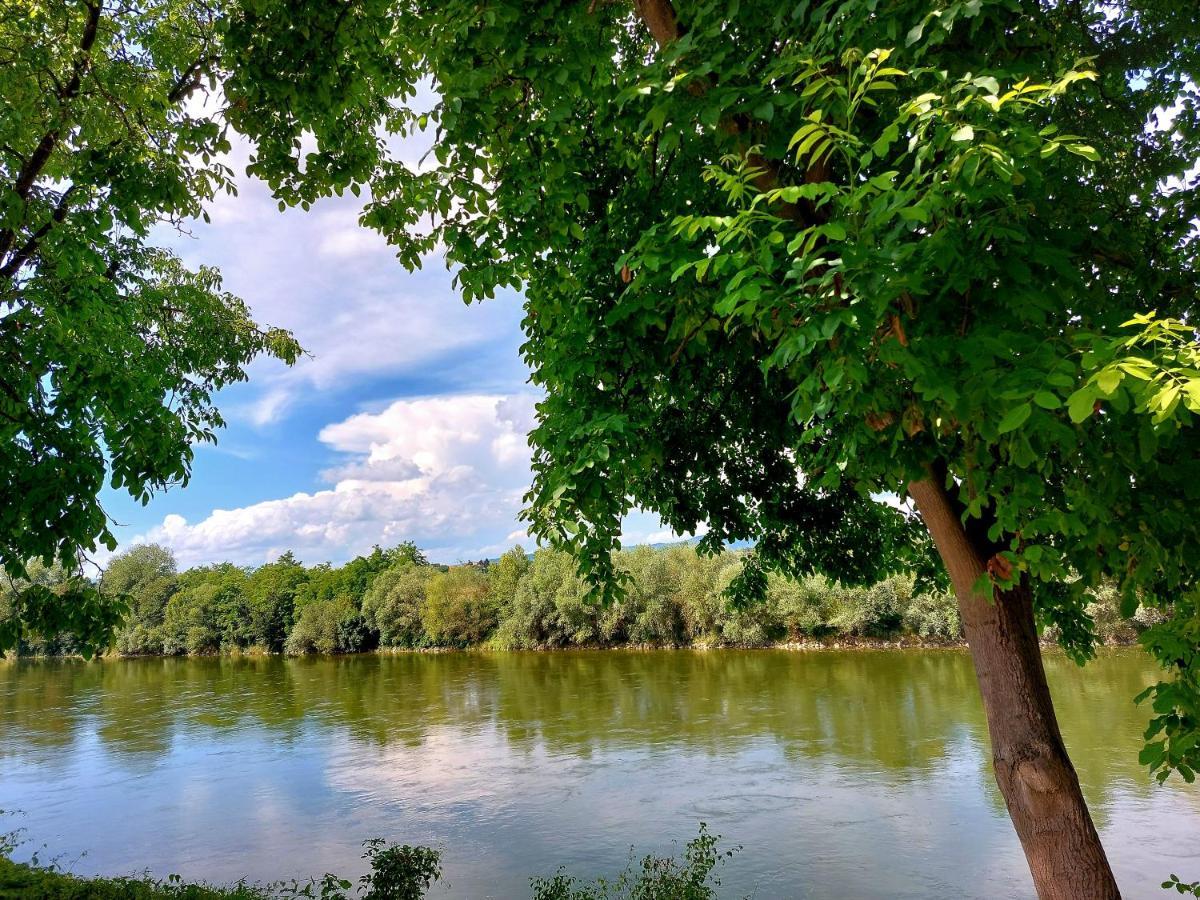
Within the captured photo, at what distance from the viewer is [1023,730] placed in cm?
341

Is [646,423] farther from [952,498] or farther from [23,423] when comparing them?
[23,423]

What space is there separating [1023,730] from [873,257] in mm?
2486

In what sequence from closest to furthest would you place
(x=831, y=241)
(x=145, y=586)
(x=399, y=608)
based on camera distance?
(x=831, y=241)
(x=399, y=608)
(x=145, y=586)

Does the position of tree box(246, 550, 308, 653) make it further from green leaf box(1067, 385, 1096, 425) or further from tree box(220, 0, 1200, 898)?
green leaf box(1067, 385, 1096, 425)

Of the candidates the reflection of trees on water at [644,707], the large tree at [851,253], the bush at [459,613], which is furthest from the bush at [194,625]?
the large tree at [851,253]

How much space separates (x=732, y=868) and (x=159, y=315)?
36.2 ft

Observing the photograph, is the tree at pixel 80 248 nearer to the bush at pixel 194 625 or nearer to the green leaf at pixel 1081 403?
the green leaf at pixel 1081 403

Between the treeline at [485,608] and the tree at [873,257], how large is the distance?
1843 cm

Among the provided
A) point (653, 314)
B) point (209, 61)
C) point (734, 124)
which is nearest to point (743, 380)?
point (653, 314)

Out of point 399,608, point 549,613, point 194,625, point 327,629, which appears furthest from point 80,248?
point 194,625

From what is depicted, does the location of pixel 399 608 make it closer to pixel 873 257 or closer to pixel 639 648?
pixel 639 648

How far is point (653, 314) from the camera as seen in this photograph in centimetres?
417

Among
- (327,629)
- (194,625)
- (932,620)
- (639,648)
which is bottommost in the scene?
(639,648)

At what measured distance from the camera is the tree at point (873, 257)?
2.37 metres
